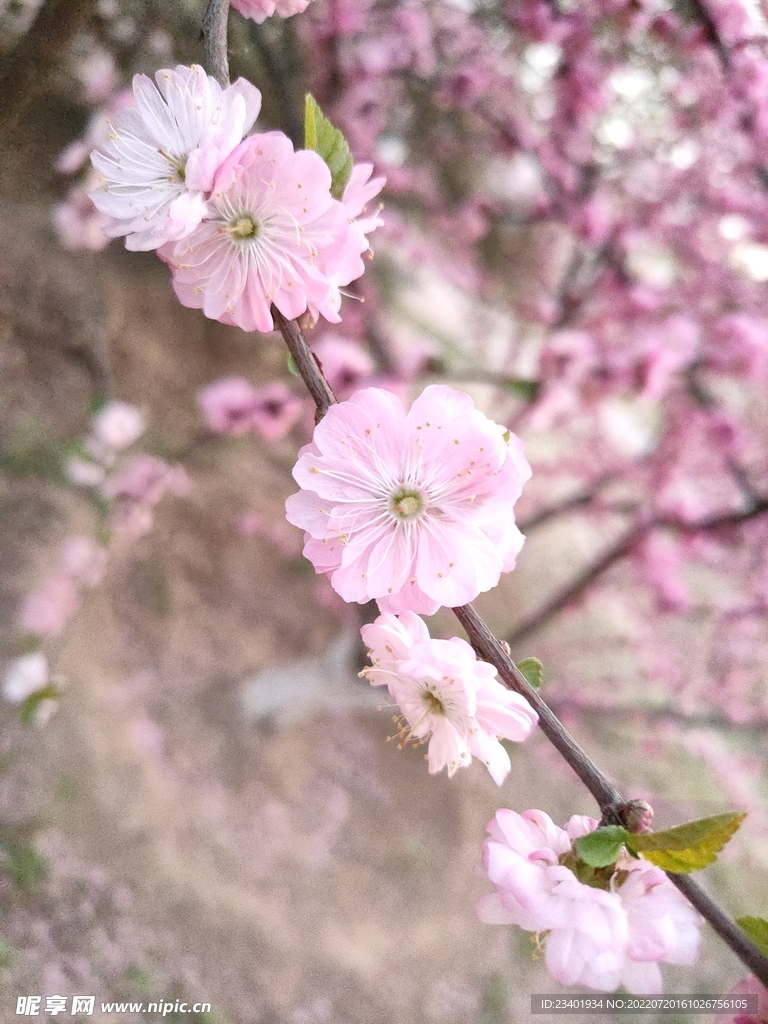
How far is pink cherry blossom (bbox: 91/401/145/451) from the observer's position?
4.86 ft

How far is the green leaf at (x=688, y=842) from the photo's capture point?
374mm

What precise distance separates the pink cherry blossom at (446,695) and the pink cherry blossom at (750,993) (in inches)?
→ 9.4

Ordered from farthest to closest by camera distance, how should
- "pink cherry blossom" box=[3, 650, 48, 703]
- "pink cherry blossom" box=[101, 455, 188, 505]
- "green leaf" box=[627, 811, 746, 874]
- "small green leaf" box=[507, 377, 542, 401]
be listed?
1. "pink cherry blossom" box=[101, 455, 188, 505]
2. "small green leaf" box=[507, 377, 542, 401]
3. "pink cherry blossom" box=[3, 650, 48, 703]
4. "green leaf" box=[627, 811, 746, 874]

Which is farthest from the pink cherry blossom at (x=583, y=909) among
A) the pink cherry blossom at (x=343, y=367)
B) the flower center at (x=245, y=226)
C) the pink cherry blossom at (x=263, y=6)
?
the pink cherry blossom at (x=343, y=367)

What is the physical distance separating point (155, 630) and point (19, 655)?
1.83 ft

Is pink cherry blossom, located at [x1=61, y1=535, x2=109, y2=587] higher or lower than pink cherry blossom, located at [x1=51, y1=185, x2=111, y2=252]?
below

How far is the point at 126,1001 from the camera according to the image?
29.7 inches

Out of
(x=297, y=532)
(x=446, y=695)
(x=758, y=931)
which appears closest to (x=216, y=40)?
(x=446, y=695)

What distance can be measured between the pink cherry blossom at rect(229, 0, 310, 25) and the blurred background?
11cm

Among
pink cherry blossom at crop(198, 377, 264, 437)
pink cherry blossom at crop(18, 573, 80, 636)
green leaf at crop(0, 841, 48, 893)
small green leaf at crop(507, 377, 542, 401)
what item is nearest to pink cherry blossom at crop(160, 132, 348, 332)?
green leaf at crop(0, 841, 48, 893)

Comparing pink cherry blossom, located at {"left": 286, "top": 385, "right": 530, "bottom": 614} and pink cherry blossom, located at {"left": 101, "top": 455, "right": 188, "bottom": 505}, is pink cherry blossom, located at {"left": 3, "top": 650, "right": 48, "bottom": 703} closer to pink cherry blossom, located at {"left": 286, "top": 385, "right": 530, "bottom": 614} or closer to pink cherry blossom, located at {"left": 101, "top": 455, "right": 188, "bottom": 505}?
pink cherry blossom, located at {"left": 101, "top": 455, "right": 188, "bottom": 505}

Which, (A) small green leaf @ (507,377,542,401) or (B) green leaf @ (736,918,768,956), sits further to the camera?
(A) small green leaf @ (507,377,542,401)

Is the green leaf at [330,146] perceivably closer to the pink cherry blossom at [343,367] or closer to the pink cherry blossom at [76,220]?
the pink cherry blossom at [76,220]

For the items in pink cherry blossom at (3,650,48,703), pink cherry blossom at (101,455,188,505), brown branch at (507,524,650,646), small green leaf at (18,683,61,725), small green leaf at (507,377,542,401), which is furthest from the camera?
A: brown branch at (507,524,650,646)
